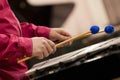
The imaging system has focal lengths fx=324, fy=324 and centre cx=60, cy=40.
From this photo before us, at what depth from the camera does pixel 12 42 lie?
96 centimetres

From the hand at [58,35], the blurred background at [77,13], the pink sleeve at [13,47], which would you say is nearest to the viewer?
the pink sleeve at [13,47]

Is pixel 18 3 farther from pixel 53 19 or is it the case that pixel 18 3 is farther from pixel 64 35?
pixel 64 35

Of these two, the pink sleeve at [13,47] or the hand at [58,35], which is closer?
the pink sleeve at [13,47]

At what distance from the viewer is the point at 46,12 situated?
2592 millimetres

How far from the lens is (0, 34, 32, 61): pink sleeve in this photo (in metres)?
0.96

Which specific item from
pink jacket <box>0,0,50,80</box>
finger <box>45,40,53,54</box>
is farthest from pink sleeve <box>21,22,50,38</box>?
finger <box>45,40,53,54</box>

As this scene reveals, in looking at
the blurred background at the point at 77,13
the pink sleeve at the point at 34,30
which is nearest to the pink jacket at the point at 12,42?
the pink sleeve at the point at 34,30

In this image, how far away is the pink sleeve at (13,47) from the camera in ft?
3.15

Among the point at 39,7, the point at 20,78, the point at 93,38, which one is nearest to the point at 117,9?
the point at 39,7

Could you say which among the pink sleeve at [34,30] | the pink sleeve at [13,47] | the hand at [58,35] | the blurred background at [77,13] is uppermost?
the pink sleeve at [13,47]

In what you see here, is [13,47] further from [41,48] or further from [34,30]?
[34,30]

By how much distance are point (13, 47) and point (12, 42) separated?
16mm

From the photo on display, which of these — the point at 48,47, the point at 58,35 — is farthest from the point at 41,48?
the point at 58,35

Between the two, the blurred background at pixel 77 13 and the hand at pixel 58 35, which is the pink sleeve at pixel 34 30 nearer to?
the hand at pixel 58 35
